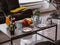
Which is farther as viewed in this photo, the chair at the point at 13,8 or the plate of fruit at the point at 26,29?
the chair at the point at 13,8

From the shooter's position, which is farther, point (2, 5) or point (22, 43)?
point (2, 5)

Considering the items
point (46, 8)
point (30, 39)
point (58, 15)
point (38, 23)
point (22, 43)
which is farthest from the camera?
point (46, 8)

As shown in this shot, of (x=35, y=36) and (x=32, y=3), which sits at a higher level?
(x=32, y=3)

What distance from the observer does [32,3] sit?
5.52 meters

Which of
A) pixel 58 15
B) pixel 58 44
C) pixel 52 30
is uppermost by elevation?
pixel 58 44

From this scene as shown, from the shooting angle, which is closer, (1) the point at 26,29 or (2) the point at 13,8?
(1) the point at 26,29

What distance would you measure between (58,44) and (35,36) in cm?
156

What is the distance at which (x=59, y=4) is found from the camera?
5.82 meters

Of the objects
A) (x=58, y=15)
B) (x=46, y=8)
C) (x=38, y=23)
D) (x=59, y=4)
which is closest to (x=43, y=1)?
(x=46, y=8)

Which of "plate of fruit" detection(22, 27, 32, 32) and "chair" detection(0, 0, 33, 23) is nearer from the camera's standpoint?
"plate of fruit" detection(22, 27, 32, 32)

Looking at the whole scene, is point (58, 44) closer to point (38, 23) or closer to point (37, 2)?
point (38, 23)

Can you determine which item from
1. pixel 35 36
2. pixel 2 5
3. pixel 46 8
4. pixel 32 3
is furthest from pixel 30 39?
pixel 46 8

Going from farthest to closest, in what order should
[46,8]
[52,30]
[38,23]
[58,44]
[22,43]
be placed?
[46,8], [52,30], [22,43], [38,23], [58,44]

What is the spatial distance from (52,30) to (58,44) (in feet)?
6.59
